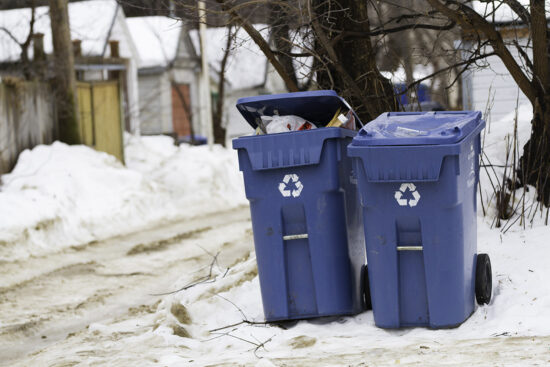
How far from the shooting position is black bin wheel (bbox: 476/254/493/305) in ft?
18.3

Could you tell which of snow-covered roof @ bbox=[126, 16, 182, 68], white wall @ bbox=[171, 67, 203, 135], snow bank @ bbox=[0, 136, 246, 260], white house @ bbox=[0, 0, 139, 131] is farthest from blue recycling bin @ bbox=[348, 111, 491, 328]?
white wall @ bbox=[171, 67, 203, 135]

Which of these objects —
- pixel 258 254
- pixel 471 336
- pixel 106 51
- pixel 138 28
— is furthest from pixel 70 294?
pixel 138 28

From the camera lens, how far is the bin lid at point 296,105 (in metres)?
5.88

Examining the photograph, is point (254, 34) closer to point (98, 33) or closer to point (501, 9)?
point (501, 9)

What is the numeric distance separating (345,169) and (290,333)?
120cm

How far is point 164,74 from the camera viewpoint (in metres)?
33.1

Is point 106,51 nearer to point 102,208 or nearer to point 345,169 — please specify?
point 102,208

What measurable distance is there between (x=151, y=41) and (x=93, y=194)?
62.3 feet

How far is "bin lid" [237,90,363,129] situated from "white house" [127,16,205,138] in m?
24.3

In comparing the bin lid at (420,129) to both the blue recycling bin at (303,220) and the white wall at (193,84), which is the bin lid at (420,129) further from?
the white wall at (193,84)

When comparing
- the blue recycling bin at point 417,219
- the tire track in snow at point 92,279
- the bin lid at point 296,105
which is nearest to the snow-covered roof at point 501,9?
the bin lid at point 296,105

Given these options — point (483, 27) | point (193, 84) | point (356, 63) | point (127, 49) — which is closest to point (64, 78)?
point (356, 63)

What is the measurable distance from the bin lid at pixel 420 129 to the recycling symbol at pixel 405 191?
28cm

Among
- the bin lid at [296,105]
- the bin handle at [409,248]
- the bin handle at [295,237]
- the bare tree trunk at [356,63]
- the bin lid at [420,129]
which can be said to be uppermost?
the bare tree trunk at [356,63]
